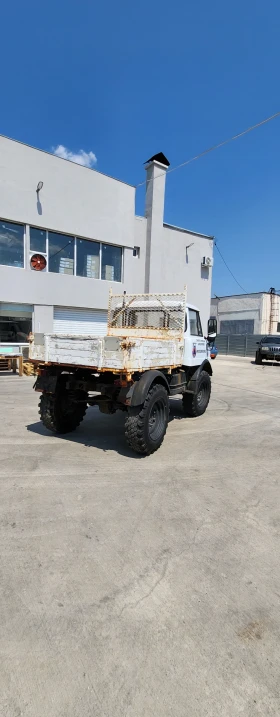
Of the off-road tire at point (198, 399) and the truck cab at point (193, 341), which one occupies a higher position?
the truck cab at point (193, 341)

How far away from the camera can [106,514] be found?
→ 11.8 feet

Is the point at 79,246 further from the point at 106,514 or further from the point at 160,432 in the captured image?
the point at 106,514

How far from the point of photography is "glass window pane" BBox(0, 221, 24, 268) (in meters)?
12.9

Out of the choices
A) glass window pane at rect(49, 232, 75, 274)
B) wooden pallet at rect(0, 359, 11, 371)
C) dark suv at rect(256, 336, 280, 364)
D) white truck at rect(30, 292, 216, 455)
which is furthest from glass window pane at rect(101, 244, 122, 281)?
dark suv at rect(256, 336, 280, 364)

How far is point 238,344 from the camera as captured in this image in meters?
32.5

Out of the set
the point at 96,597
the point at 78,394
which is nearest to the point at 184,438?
the point at 78,394

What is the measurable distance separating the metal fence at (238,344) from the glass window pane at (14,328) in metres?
21.8

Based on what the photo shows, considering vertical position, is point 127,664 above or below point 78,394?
below

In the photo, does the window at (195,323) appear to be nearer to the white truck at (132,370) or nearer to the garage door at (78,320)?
the white truck at (132,370)

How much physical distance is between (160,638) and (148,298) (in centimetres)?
617

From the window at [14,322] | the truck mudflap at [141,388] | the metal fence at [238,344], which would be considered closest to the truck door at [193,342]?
the truck mudflap at [141,388]

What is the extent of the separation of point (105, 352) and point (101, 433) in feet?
6.71

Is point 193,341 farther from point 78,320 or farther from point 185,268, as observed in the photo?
point 185,268

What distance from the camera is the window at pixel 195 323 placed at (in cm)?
740
